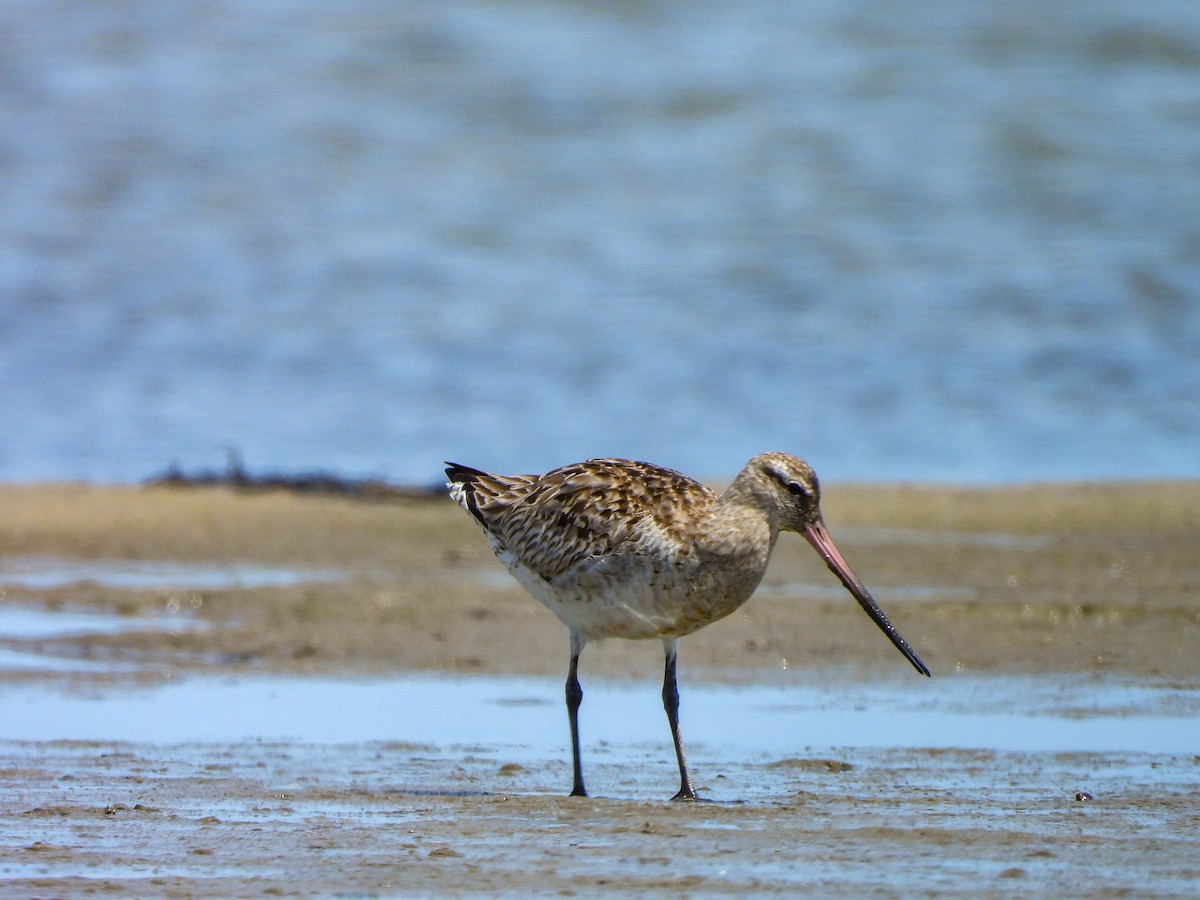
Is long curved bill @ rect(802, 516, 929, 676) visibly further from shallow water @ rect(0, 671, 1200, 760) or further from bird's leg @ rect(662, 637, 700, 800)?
bird's leg @ rect(662, 637, 700, 800)

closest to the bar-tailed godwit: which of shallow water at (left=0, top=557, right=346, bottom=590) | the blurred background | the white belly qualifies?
the white belly

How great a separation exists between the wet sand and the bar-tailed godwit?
41 cm

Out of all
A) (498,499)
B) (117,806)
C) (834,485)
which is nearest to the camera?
(117,806)

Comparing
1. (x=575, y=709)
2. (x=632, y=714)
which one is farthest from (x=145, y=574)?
(x=575, y=709)

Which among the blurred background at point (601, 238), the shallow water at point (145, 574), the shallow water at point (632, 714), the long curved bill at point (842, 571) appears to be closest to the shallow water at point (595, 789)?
the shallow water at point (632, 714)

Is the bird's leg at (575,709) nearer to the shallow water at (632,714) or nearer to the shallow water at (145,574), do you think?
the shallow water at (632,714)

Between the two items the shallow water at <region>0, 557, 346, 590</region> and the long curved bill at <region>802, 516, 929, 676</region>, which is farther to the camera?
the shallow water at <region>0, 557, 346, 590</region>

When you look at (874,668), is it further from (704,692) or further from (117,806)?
(117,806)

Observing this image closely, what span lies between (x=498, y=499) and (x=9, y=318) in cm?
947

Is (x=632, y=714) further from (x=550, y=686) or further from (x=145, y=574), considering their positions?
(x=145, y=574)

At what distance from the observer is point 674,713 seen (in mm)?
5355

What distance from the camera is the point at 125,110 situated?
61.8 ft

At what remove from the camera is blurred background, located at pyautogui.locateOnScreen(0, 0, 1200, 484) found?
1230 cm

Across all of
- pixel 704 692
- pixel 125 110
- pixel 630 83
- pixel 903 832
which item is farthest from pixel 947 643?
pixel 125 110
